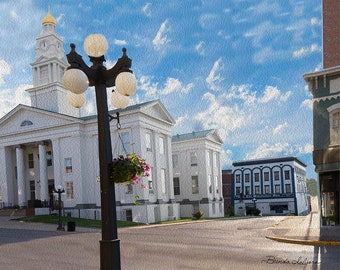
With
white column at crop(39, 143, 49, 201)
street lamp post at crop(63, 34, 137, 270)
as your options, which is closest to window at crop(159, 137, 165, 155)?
white column at crop(39, 143, 49, 201)

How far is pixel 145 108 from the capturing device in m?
43.8

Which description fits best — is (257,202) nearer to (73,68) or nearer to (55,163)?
(55,163)

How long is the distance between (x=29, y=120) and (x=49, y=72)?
778 cm

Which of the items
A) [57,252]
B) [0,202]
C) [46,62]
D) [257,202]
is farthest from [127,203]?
[257,202]

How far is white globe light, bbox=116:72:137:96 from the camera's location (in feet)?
22.6

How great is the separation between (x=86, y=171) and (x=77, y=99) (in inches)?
1512

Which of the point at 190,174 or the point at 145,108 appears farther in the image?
the point at 190,174

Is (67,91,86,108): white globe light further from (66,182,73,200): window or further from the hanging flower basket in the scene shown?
(66,182,73,200): window

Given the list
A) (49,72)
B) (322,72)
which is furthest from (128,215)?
(322,72)

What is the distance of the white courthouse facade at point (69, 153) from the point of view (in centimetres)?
4306

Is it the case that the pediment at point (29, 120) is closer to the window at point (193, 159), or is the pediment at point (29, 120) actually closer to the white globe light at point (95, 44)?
the window at point (193, 159)

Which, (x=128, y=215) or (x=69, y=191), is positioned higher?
(x=69, y=191)

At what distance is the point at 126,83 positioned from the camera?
6.91 meters

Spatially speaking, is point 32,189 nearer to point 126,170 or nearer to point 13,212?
point 13,212
